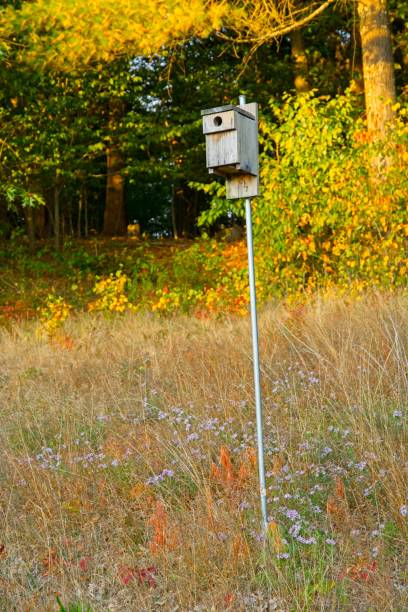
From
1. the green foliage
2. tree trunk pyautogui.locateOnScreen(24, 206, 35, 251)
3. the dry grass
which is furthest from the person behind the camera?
tree trunk pyautogui.locateOnScreen(24, 206, 35, 251)

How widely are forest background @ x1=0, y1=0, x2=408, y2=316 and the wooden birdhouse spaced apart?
4.01 meters

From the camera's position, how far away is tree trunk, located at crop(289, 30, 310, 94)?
47.3 feet

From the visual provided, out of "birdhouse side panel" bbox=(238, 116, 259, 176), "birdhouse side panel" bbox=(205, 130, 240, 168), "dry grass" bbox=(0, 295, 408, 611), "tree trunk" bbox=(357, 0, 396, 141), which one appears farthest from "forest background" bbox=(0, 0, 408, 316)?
"birdhouse side panel" bbox=(205, 130, 240, 168)

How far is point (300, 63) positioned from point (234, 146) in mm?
11525

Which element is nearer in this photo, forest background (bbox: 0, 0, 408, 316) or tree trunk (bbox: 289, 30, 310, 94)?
forest background (bbox: 0, 0, 408, 316)

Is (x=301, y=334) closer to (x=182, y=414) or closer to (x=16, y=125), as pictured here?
(x=182, y=414)

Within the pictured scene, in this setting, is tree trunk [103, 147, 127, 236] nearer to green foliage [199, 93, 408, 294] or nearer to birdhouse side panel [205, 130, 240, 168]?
green foliage [199, 93, 408, 294]

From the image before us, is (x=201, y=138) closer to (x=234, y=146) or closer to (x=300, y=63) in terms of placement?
(x=300, y=63)

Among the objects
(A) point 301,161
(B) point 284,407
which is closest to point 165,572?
(B) point 284,407

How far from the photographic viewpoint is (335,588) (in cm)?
304

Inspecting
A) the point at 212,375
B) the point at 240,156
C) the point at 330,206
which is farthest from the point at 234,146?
the point at 330,206

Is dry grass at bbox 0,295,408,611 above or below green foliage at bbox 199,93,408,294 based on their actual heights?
below

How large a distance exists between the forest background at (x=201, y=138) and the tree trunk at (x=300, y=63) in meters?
0.04

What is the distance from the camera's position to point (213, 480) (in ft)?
13.4
